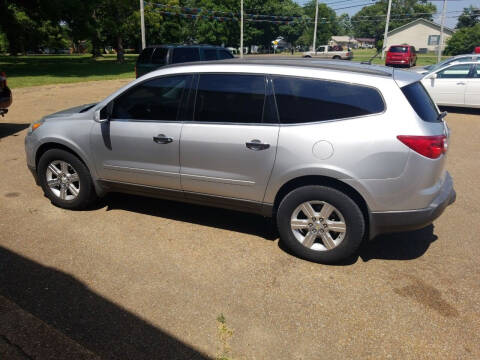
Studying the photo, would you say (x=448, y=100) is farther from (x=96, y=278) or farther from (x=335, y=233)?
(x=96, y=278)

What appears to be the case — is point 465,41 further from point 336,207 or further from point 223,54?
point 336,207

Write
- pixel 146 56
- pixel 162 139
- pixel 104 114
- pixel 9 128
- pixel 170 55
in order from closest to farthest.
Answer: pixel 162 139
pixel 104 114
pixel 9 128
pixel 170 55
pixel 146 56

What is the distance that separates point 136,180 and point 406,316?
293cm

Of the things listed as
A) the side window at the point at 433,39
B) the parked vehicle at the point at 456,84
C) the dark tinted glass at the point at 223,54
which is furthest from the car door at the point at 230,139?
the side window at the point at 433,39

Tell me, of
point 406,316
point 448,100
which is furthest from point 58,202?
point 448,100

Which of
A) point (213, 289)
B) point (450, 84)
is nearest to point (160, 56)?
point (450, 84)

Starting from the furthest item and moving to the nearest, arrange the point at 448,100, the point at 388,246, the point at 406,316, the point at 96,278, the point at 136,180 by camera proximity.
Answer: the point at 448,100 < the point at 136,180 < the point at 388,246 < the point at 96,278 < the point at 406,316

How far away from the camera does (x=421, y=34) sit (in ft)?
243

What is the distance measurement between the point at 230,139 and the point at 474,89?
10551 millimetres

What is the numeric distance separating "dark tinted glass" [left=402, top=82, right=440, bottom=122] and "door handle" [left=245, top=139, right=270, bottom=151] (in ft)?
4.16

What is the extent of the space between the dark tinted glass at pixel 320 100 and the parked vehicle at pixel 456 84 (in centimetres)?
981

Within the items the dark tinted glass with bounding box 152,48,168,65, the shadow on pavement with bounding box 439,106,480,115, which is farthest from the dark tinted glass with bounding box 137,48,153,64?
the shadow on pavement with bounding box 439,106,480,115

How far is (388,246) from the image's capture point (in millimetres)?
4168

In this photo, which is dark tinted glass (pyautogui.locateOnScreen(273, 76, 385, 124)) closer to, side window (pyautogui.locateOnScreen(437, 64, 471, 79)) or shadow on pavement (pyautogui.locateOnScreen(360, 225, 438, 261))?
shadow on pavement (pyautogui.locateOnScreen(360, 225, 438, 261))
